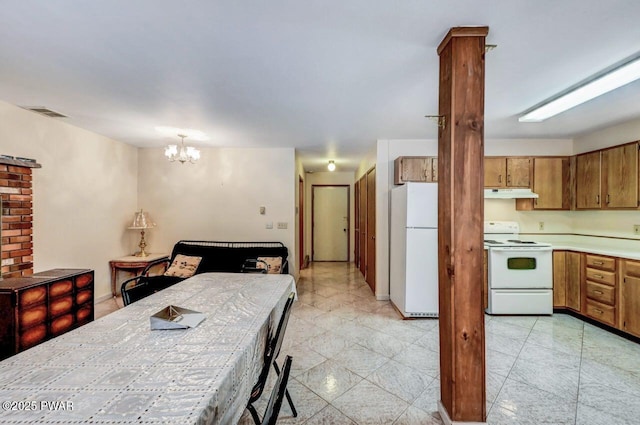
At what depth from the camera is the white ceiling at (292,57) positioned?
147cm

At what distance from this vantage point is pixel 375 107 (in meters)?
2.81

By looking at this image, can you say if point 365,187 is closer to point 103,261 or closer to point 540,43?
point 540,43

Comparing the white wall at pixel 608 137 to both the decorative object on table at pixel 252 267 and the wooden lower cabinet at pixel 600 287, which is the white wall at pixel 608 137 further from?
the decorative object on table at pixel 252 267

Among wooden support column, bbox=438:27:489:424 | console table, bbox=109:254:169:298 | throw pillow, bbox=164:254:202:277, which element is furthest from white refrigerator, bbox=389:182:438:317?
console table, bbox=109:254:169:298

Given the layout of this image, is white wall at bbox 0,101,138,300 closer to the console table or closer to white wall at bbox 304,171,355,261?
the console table

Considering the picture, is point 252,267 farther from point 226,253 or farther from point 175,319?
point 175,319

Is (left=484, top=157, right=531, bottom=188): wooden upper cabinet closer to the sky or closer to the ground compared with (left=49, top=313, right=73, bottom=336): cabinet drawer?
closer to the sky

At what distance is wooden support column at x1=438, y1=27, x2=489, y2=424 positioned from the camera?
159 cm

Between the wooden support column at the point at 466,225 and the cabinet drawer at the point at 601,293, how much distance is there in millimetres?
2605

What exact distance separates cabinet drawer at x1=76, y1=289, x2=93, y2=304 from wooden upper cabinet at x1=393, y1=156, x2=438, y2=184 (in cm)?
398

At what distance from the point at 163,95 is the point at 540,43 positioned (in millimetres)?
2931

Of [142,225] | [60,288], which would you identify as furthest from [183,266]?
[60,288]

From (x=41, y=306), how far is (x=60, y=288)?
0.68 feet

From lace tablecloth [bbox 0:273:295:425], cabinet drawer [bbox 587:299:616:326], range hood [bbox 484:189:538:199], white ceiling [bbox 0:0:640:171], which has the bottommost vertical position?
cabinet drawer [bbox 587:299:616:326]
